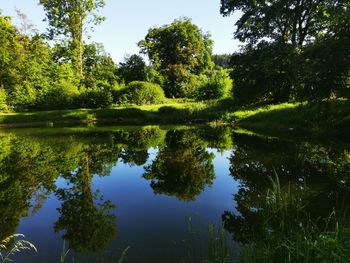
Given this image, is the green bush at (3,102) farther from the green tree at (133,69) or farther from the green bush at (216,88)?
the green bush at (216,88)

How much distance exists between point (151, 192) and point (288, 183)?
351 cm

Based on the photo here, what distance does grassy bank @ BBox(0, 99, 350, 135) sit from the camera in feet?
72.2

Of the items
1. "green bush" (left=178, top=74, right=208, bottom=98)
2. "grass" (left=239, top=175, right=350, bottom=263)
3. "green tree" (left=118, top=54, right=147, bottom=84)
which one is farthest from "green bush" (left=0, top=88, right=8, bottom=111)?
"grass" (left=239, top=175, right=350, bottom=263)

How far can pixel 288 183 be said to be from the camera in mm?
8992

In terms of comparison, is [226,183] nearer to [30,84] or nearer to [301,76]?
[301,76]

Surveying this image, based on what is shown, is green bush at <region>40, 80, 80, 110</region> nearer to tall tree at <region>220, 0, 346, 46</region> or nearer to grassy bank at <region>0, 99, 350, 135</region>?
grassy bank at <region>0, 99, 350, 135</region>

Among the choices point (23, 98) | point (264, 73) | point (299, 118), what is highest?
point (264, 73)

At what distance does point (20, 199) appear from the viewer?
862cm

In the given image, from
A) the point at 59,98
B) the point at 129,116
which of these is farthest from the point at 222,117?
the point at 59,98

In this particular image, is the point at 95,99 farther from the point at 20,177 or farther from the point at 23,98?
the point at 20,177

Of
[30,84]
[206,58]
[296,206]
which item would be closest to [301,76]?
[296,206]

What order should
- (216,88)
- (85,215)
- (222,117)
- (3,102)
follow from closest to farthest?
1. (85,215)
2. (222,117)
3. (3,102)
4. (216,88)

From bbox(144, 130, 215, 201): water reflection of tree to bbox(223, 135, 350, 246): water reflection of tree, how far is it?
102 cm

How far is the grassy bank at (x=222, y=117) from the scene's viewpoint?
22.0 meters
